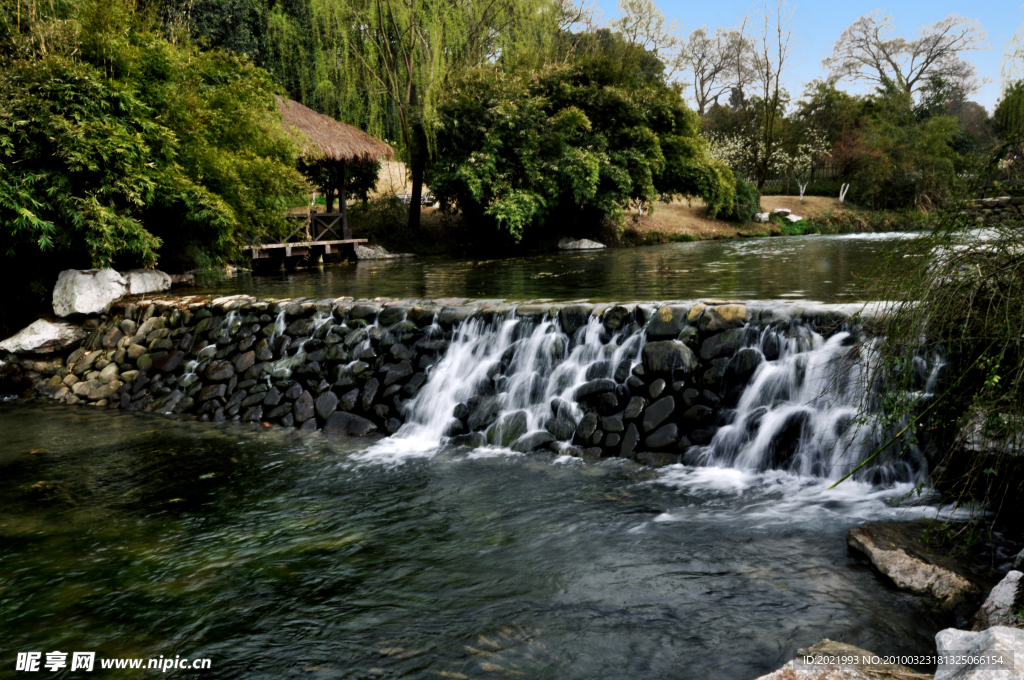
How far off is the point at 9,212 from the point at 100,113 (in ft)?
5.65

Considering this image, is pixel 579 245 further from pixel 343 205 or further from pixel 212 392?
pixel 212 392

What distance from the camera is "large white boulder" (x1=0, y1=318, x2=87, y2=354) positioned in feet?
27.8

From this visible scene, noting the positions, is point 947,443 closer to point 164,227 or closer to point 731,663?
point 731,663

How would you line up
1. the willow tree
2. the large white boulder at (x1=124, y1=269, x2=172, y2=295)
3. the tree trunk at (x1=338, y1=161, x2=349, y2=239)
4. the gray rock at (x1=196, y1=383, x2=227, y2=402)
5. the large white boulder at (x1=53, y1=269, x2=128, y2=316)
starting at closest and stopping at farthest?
1. the gray rock at (x1=196, y1=383, x2=227, y2=402)
2. the large white boulder at (x1=53, y1=269, x2=128, y2=316)
3. the large white boulder at (x1=124, y1=269, x2=172, y2=295)
4. the tree trunk at (x1=338, y1=161, x2=349, y2=239)
5. the willow tree

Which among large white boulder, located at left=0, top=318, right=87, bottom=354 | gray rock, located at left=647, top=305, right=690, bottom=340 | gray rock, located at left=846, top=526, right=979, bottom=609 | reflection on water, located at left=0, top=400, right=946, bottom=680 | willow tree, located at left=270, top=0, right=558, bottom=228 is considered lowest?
reflection on water, located at left=0, top=400, right=946, bottom=680

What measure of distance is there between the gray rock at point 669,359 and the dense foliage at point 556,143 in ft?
40.8

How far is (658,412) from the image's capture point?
5418 mm

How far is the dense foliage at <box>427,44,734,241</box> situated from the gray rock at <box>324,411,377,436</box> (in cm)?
1187

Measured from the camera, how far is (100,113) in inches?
345

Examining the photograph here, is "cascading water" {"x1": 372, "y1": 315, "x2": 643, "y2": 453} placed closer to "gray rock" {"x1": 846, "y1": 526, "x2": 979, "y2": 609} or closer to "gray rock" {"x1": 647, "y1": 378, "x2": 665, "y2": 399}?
"gray rock" {"x1": 647, "y1": 378, "x2": 665, "y2": 399}

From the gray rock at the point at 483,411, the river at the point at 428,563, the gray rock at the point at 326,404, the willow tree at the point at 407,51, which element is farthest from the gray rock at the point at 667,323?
the willow tree at the point at 407,51

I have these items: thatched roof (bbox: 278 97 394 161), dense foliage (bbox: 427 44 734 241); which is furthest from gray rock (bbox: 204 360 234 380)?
dense foliage (bbox: 427 44 734 241)

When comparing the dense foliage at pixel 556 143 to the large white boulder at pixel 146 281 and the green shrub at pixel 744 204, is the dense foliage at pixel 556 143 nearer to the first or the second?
the green shrub at pixel 744 204

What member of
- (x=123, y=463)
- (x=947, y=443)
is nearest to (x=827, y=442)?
(x=947, y=443)
